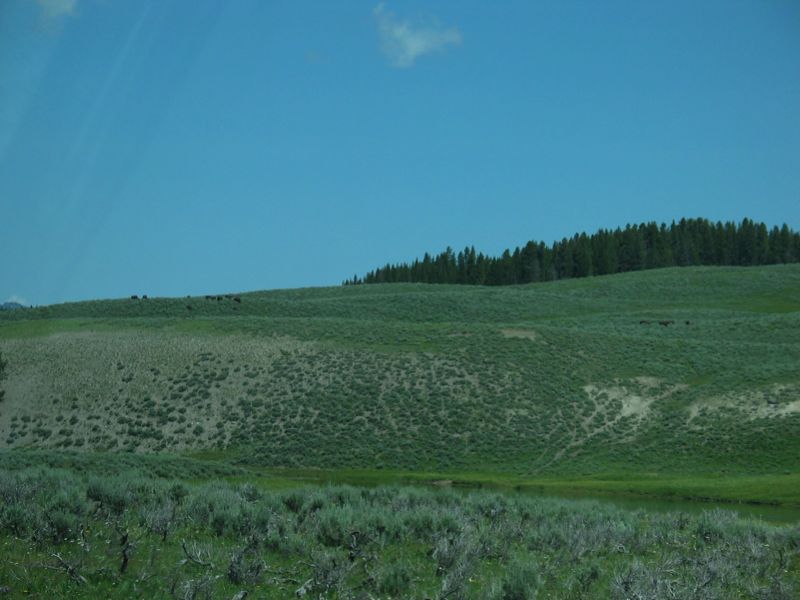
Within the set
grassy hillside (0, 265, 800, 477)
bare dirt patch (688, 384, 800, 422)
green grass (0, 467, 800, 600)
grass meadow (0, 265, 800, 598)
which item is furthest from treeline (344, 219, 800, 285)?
green grass (0, 467, 800, 600)

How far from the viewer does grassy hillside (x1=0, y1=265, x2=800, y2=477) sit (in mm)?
47000

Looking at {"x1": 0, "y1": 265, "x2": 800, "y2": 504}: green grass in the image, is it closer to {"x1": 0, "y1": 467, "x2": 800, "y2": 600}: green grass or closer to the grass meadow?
the grass meadow

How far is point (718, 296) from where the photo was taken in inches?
4316

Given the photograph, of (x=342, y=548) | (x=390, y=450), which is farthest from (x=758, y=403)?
(x=342, y=548)

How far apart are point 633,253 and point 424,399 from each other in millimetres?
103902

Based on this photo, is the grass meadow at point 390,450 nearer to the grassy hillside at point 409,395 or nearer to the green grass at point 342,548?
the green grass at point 342,548

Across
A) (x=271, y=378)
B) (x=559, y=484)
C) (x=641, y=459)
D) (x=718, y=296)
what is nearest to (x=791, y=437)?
(x=641, y=459)

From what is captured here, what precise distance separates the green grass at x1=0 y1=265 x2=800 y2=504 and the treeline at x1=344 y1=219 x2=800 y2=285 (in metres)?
72.6

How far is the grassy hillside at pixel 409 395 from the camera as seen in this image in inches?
1850

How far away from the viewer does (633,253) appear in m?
149

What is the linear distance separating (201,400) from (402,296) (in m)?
47.8

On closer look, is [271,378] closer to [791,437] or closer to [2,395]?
[2,395]

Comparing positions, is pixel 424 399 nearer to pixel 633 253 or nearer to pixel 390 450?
pixel 390 450

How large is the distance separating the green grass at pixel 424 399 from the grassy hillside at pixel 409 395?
0.14 meters
